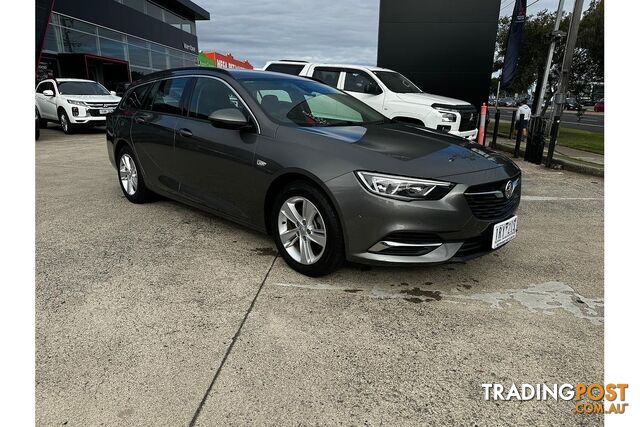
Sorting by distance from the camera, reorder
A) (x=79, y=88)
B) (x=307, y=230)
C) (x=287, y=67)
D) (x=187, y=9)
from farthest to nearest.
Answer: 1. (x=187, y=9)
2. (x=79, y=88)
3. (x=287, y=67)
4. (x=307, y=230)

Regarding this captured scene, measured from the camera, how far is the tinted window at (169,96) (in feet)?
14.9

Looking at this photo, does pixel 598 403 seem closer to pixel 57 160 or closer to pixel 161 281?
pixel 161 281

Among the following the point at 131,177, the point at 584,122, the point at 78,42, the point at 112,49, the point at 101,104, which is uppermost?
the point at 112,49

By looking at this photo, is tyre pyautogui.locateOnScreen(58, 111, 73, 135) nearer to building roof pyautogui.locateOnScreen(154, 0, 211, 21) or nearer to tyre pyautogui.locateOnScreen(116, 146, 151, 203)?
tyre pyautogui.locateOnScreen(116, 146, 151, 203)

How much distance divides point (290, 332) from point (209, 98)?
8.28ft

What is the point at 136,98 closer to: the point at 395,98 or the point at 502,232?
the point at 502,232

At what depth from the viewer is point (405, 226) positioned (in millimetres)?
2914

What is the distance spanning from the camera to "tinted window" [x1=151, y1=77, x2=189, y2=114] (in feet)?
14.9

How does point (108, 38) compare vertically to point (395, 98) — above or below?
above

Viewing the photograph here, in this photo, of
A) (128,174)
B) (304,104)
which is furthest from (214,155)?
(128,174)

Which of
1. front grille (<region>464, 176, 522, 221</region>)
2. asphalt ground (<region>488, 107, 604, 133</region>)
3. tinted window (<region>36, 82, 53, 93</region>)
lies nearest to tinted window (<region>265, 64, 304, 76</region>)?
front grille (<region>464, 176, 522, 221</region>)

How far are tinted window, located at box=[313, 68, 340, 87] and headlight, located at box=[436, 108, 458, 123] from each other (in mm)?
2393

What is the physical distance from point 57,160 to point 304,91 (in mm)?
7019

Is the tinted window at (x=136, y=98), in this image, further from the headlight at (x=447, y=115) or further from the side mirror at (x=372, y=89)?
the headlight at (x=447, y=115)
